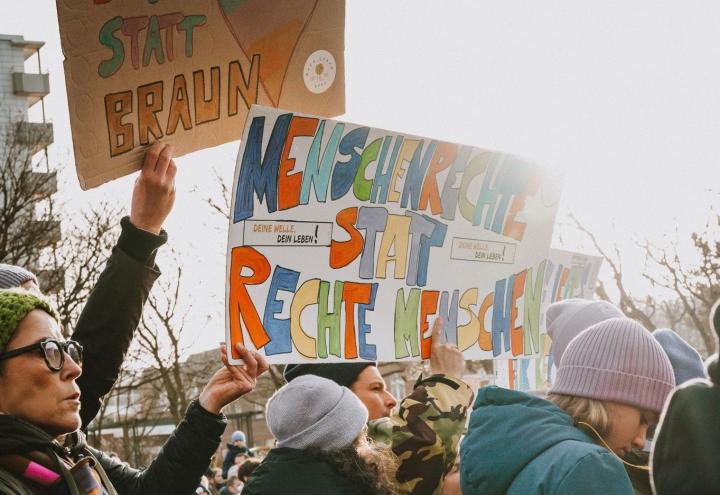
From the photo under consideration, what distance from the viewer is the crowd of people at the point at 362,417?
2318 mm

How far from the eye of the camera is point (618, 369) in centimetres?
292

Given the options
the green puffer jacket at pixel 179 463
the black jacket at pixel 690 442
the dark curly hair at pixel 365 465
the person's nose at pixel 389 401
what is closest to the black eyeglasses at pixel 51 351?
the green puffer jacket at pixel 179 463

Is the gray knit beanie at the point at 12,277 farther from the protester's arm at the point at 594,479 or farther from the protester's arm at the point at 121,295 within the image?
the protester's arm at the point at 594,479

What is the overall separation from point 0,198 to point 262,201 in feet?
74.1

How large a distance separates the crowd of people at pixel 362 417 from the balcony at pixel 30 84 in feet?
163

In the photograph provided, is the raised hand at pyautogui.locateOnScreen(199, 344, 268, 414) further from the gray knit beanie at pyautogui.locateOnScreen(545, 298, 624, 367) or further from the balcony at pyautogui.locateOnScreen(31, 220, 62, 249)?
the balcony at pyautogui.locateOnScreen(31, 220, 62, 249)

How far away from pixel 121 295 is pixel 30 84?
5107cm

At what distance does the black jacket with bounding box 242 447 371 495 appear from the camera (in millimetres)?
3467

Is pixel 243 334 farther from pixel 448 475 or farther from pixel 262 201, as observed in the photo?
pixel 448 475

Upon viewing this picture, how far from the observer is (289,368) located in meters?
4.58

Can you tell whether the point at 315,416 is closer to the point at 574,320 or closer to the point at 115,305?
the point at 115,305

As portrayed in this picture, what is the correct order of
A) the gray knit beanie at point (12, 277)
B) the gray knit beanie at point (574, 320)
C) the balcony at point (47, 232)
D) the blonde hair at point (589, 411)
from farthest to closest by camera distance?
the balcony at point (47, 232), the gray knit beanie at point (574, 320), the gray knit beanie at point (12, 277), the blonde hair at point (589, 411)

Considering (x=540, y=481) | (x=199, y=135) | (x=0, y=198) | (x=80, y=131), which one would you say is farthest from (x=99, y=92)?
(x=0, y=198)

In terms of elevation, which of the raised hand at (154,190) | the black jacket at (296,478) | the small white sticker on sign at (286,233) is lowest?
the black jacket at (296,478)
